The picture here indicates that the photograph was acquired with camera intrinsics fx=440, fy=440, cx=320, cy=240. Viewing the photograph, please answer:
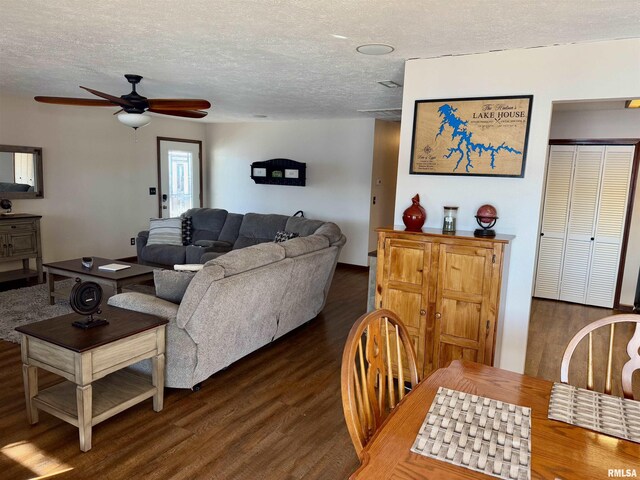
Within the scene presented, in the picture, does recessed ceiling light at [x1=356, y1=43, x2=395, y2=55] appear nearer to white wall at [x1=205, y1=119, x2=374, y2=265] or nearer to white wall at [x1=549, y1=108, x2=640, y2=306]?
white wall at [x1=549, y1=108, x2=640, y2=306]

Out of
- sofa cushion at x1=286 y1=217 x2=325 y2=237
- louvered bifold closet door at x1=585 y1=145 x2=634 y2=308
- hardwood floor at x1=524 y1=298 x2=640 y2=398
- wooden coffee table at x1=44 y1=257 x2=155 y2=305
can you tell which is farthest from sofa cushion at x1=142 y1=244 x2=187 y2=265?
louvered bifold closet door at x1=585 y1=145 x2=634 y2=308

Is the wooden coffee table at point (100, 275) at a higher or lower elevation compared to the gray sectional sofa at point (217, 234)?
lower

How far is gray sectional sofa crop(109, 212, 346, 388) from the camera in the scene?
2793 mm

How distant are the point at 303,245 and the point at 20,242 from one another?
12.2 ft

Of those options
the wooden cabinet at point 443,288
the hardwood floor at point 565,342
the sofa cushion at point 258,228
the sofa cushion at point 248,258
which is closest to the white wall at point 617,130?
the hardwood floor at point 565,342

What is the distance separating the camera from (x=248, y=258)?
309 cm

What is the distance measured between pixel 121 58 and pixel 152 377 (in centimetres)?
240

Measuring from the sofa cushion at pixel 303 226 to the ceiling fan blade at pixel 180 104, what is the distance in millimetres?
2295

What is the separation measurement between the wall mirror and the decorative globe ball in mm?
5445

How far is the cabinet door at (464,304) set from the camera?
8.88ft

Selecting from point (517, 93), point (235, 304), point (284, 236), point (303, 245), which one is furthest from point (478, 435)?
point (284, 236)

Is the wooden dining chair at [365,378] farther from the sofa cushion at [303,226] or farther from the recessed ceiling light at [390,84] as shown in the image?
the sofa cushion at [303,226]

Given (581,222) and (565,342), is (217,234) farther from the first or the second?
(581,222)

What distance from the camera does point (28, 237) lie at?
530 centimetres
